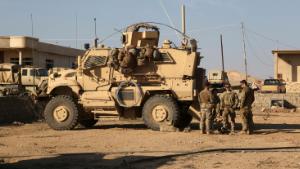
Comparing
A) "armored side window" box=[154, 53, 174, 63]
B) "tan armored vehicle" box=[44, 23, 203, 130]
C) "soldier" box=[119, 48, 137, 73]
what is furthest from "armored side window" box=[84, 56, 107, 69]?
"armored side window" box=[154, 53, 174, 63]

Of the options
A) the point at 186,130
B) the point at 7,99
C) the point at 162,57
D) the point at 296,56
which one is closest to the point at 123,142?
the point at 186,130

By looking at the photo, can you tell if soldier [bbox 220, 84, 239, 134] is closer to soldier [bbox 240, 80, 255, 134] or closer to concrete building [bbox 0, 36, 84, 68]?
soldier [bbox 240, 80, 255, 134]

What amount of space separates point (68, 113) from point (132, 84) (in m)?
2.25

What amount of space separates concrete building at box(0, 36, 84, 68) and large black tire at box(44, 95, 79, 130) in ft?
79.1

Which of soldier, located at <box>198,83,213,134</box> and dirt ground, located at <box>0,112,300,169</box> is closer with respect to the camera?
dirt ground, located at <box>0,112,300,169</box>

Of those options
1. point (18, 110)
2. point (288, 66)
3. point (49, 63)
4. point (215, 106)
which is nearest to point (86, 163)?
point (215, 106)

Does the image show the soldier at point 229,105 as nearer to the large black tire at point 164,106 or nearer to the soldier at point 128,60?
the large black tire at point 164,106

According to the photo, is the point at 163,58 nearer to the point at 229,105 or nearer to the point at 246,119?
the point at 229,105

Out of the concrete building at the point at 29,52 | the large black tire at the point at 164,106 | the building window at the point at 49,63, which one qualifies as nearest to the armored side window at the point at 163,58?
the large black tire at the point at 164,106

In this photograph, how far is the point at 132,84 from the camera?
666 inches

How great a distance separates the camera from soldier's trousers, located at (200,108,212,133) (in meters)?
15.5

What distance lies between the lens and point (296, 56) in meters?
52.2

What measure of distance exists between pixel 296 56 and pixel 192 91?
38.0 meters

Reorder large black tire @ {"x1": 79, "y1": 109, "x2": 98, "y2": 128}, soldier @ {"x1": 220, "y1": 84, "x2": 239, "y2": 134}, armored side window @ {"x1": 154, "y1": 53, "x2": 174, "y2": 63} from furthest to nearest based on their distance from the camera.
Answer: large black tire @ {"x1": 79, "y1": 109, "x2": 98, "y2": 128} → armored side window @ {"x1": 154, "y1": 53, "x2": 174, "y2": 63} → soldier @ {"x1": 220, "y1": 84, "x2": 239, "y2": 134}
